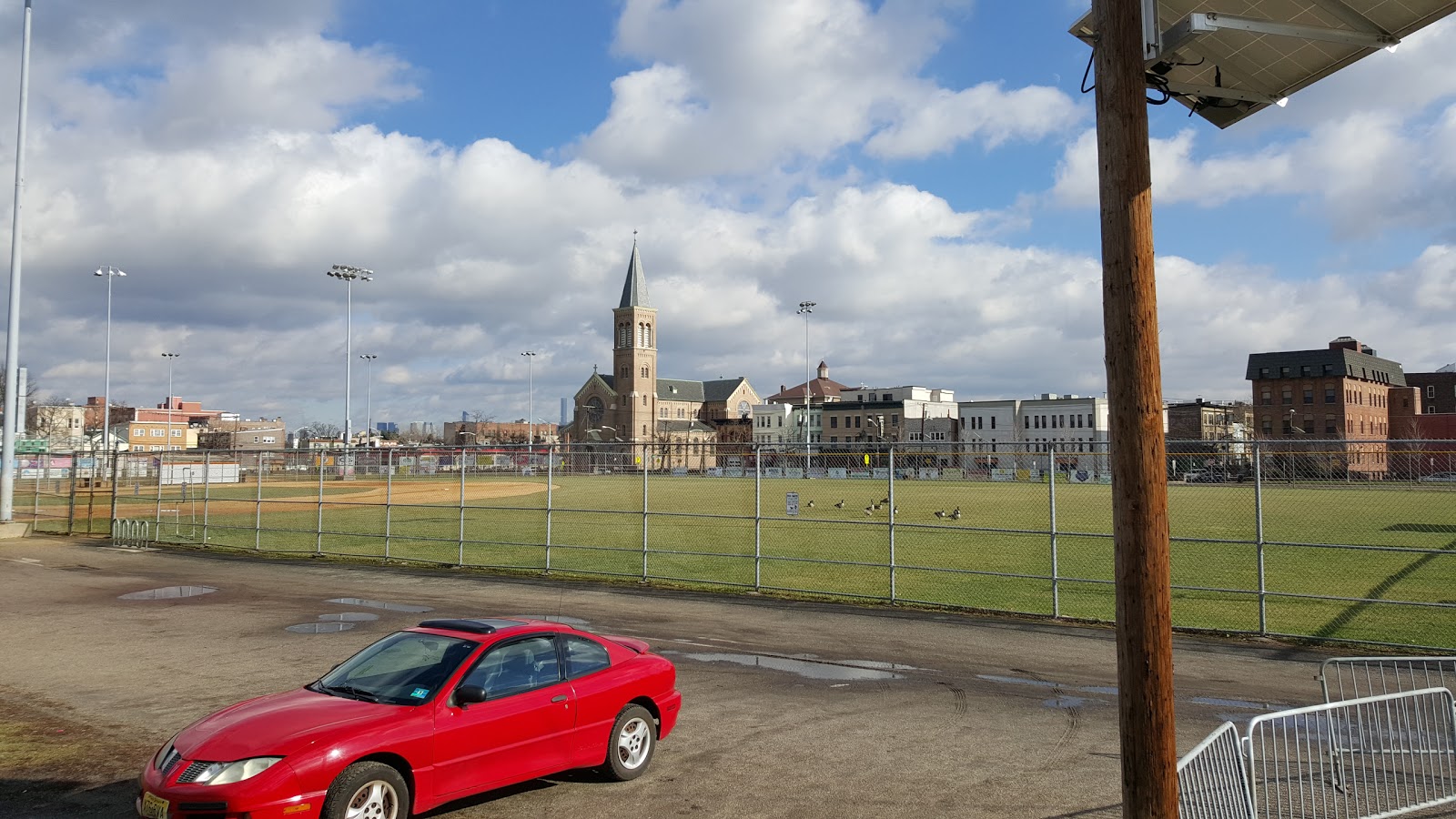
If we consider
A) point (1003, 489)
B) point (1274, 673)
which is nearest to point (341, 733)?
point (1274, 673)

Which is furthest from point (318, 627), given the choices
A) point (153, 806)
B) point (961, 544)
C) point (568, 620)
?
point (961, 544)

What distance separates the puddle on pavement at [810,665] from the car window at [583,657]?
434 cm

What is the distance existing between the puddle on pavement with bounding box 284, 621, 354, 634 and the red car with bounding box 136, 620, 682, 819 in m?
8.12

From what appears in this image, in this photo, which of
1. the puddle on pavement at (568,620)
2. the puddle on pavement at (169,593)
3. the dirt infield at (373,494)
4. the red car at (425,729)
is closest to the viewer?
the red car at (425,729)

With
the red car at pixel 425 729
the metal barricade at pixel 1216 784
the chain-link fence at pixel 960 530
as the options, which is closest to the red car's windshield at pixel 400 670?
the red car at pixel 425 729

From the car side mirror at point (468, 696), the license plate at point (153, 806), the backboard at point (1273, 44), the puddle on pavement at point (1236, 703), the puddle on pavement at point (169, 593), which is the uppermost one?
the backboard at point (1273, 44)

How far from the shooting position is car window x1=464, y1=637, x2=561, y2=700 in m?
7.10

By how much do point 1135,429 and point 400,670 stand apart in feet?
18.3

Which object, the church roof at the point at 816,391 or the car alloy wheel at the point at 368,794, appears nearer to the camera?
the car alloy wheel at the point at 368,794

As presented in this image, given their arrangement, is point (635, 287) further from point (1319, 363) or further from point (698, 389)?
point (1319, 363)

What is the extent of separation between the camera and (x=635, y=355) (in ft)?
528

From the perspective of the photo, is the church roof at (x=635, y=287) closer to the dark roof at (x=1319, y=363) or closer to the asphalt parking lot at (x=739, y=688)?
the dark roof at (x=1319, y=363)

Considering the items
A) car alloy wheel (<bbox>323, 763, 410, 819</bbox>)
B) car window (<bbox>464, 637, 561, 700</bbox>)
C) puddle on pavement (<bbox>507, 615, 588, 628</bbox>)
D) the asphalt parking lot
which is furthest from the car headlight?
puddle on pavement (<bbox>507, 615, 588, 628</bbox>)

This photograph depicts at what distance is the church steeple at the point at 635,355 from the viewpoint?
160 meters
